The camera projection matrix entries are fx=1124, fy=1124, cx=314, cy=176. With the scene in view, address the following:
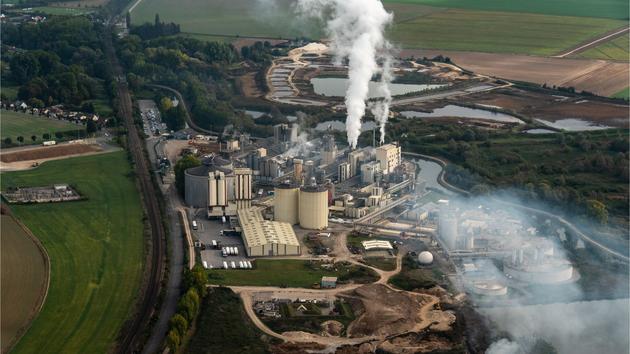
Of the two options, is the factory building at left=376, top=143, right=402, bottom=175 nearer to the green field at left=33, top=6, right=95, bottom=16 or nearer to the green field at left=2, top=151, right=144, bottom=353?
the green field at left=2, top=151, right=144, bottom=353

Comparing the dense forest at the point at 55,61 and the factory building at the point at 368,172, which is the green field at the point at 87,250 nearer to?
the factory building at the point at 368,172

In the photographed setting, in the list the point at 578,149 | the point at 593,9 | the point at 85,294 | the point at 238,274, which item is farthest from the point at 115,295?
the point at 593,9

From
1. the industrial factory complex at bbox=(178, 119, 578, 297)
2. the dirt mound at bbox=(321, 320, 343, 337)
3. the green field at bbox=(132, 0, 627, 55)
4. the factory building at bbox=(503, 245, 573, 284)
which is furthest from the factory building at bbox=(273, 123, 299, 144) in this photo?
the green field at bbox=(132, 0, 627, 55)

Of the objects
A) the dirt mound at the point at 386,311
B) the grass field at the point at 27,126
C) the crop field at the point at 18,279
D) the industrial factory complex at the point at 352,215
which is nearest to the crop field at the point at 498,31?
the grass field at the point at 27,126

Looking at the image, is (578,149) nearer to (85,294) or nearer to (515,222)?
(515,222)

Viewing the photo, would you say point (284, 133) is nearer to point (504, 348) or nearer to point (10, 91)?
point (10, 91)
